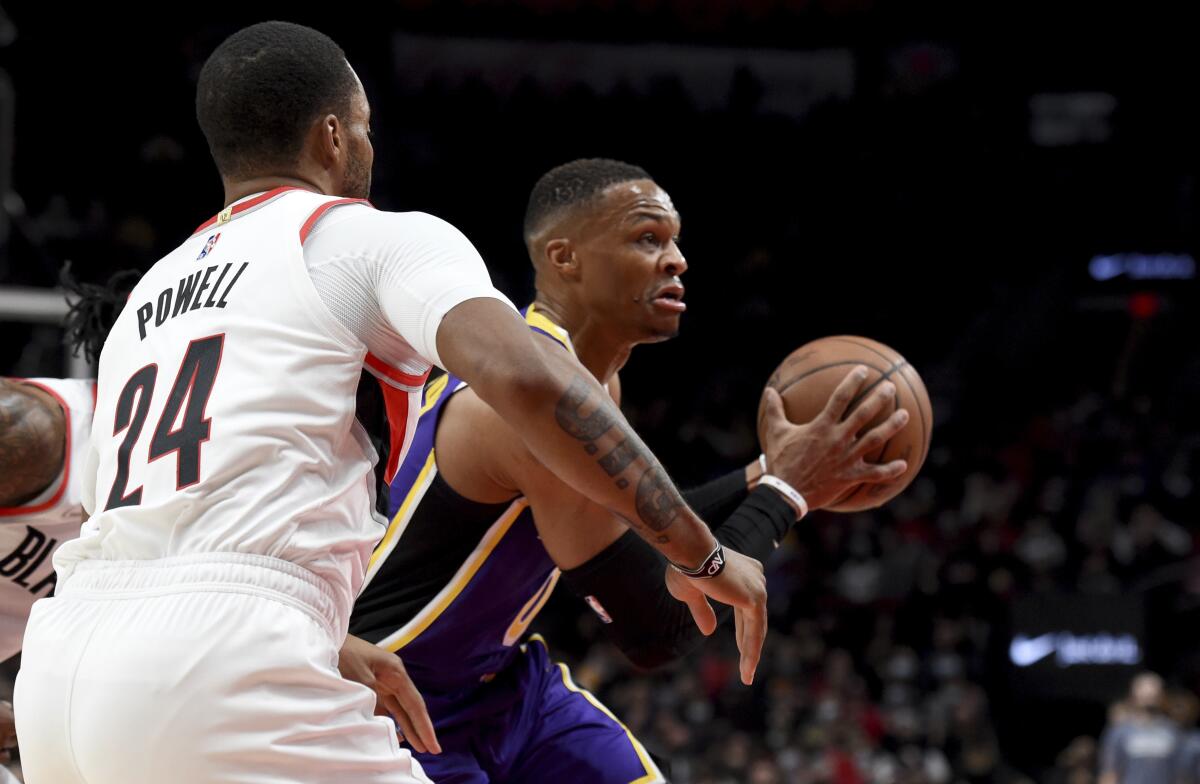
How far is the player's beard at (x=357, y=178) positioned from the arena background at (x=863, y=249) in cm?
755

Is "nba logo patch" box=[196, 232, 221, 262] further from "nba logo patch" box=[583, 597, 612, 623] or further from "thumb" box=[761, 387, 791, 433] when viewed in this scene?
"thumb" box=[761, 387, 791, 433]

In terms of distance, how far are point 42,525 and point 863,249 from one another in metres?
14.1

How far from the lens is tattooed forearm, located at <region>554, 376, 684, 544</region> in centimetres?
218

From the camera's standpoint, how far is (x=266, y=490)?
2191 mm

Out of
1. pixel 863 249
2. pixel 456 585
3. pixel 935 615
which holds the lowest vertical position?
pixel 935 615

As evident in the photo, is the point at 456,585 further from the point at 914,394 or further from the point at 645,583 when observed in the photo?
the point at 914,394

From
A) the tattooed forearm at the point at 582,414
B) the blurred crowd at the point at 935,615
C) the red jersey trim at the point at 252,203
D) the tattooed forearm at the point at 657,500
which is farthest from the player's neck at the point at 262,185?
the blurred crowd at the point at 935,615

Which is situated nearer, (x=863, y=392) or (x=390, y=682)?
(x=390, y=682)

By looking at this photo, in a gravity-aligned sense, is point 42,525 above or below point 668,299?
below

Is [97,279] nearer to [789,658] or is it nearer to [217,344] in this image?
[789,658]

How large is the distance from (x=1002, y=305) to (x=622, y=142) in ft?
15.6

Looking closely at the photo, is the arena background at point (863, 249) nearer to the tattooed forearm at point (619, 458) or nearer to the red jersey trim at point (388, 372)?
the red jersey trim at point (388, 372)

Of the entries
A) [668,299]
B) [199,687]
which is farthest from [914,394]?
[199,687]

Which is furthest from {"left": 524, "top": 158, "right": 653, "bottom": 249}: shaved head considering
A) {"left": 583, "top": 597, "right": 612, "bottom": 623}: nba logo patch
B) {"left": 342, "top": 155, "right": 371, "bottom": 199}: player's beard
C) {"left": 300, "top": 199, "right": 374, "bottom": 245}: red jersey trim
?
{"left": 300, "top": 199, "right": 374, "bottom": 245}: red jersey trim
